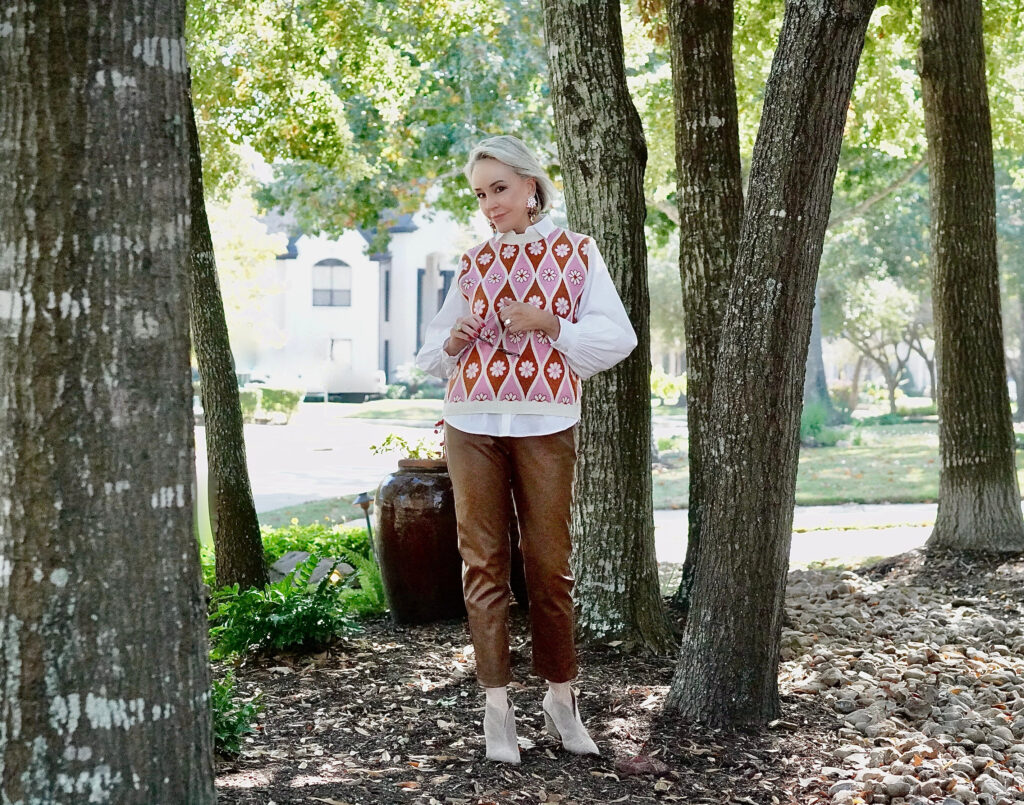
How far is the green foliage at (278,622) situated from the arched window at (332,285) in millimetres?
38001

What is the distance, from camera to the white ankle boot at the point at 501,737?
152 inches

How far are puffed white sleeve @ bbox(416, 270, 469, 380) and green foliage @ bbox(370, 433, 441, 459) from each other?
3.23m

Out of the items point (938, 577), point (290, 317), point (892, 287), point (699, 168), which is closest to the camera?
point (699, 168)

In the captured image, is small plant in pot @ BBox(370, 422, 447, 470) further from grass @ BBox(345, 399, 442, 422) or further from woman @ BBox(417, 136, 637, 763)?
grass @ BBox(345, 399, 442, 422)

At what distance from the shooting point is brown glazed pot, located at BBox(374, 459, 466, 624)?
6164 millimetres

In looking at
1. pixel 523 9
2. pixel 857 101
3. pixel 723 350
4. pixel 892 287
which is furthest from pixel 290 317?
pixel 723 350

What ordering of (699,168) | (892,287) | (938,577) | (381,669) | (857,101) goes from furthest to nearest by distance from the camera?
(892,287)
(857,101)
(938,577)
(699,168)
(381,669)

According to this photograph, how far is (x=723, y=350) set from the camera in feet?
14.0

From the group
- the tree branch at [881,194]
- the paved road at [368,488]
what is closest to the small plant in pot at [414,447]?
the paved road at [368,488]

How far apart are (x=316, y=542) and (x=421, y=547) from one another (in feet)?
10.6

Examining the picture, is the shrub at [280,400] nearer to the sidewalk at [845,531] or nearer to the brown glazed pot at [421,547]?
the sidewalk at [845,531]

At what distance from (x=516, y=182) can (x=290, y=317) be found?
133 ft

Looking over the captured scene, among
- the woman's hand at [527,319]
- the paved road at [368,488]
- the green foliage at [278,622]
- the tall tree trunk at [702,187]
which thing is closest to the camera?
the woman's hand at [527,319]

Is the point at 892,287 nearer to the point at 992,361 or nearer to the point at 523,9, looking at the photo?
the point at 523,9
